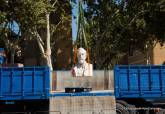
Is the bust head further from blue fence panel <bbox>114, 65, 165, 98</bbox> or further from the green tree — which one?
the green tree

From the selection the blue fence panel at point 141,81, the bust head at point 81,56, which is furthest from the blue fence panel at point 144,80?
the bust head at point 81,56

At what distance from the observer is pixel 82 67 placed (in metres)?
22.7

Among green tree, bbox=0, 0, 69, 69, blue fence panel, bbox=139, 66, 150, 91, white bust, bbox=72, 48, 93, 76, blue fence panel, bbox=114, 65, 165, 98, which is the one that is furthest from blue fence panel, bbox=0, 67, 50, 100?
green tree, bbox=0, 0, 69, 69

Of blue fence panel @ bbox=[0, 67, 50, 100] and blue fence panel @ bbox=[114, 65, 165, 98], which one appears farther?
blue fence panel @ bbox=[114, 65, 165, 98]

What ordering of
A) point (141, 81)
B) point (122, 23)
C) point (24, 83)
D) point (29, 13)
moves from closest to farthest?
1. point (24, 83)
2. point (141, 81)
3. point (29, 13)
4. point (122, 23)

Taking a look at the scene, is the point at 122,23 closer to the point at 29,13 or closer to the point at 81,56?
the point at 29,13

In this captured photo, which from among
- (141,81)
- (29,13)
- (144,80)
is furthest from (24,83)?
(29,13)

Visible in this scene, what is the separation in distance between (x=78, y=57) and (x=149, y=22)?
1682 centimetres

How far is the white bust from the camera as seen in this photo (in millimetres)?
22562

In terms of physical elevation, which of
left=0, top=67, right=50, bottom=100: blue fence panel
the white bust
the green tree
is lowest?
left=0, top=67, right=50, bottom=100: blue fence panel

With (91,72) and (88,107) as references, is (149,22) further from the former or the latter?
(88,107)

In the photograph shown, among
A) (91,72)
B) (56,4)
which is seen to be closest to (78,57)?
(91,72)

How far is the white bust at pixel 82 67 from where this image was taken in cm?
2256

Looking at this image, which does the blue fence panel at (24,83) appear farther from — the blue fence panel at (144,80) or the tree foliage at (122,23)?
the tree foliage at (122,23)
